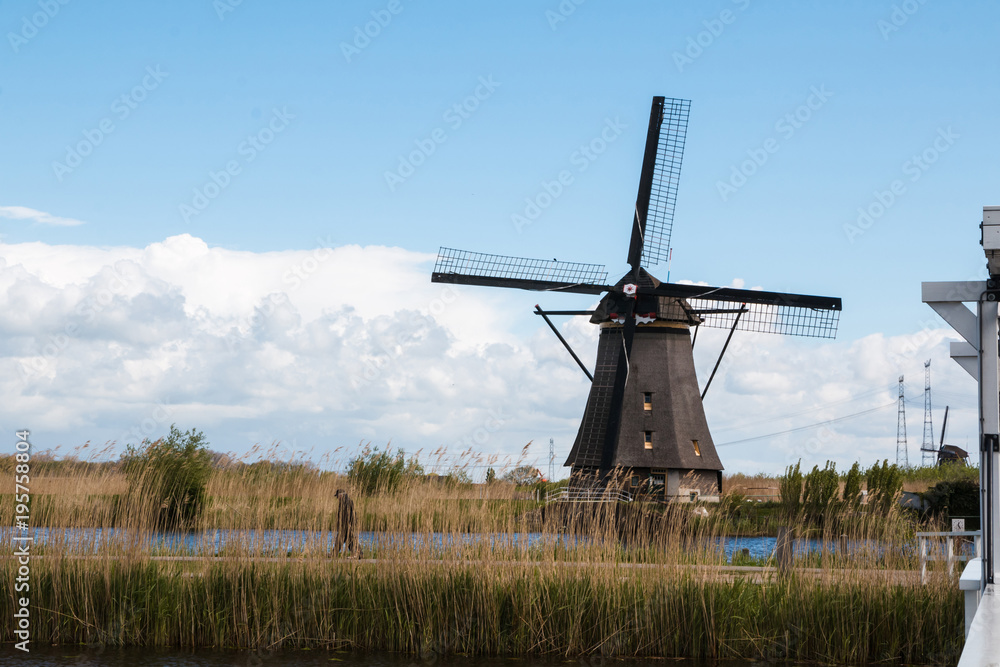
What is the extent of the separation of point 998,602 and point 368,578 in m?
5.27

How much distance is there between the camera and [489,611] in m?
8.65

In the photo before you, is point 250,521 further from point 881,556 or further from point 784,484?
point 784,484

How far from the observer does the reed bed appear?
8383mm

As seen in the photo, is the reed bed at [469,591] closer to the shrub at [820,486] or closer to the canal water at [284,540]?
the canal water at [284,540]

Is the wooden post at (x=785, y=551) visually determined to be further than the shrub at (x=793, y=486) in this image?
No

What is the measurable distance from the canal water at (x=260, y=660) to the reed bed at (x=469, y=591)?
10cm

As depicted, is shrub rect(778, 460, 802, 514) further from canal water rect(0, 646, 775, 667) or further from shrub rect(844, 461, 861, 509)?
canal water rect(0, 646, 775, 667)

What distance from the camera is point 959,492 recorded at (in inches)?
949

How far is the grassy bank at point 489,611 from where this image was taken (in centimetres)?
834

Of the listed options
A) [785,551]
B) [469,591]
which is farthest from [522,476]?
[785,551]

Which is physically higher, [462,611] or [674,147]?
[674,147]

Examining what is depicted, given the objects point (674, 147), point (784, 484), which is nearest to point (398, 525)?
point (784, 484)

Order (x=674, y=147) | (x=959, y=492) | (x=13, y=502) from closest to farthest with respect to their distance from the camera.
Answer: (x=13, y=502) → (x=959, y=492) → (x=674, y=147)

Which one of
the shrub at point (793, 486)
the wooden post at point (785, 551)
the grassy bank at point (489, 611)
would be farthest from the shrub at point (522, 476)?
the shrub at point (793, 486)
